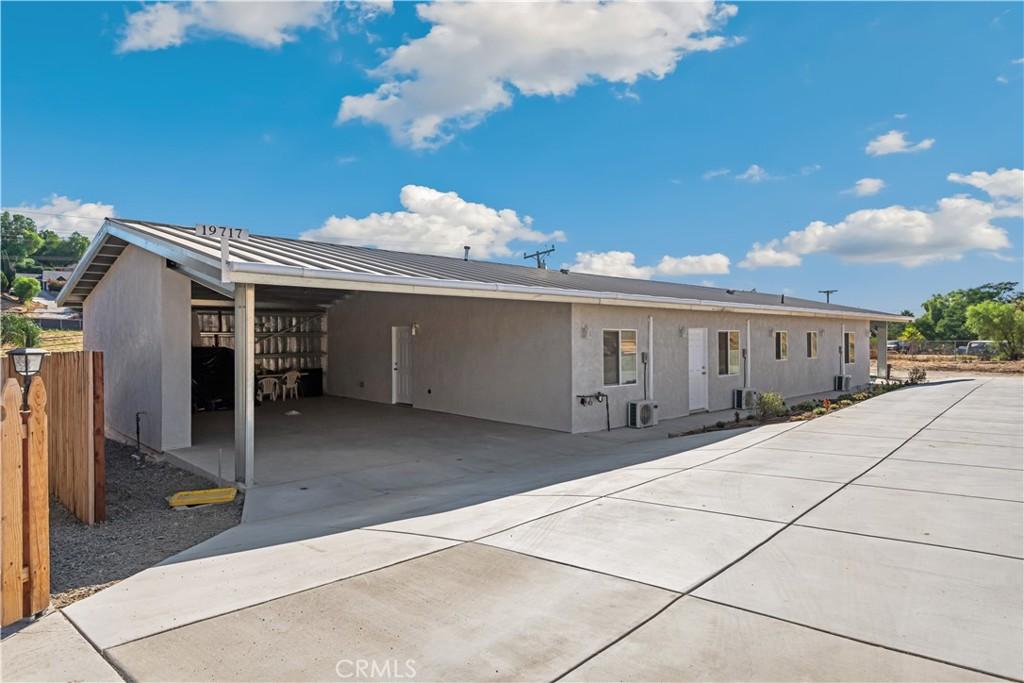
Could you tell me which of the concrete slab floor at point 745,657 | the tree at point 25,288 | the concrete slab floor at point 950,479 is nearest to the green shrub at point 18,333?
the tree at point 25,288

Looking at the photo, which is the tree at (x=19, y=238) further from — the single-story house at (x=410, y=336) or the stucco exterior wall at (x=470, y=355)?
the stucco exterior wall at (x=470, y=355)

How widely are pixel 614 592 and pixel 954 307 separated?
7111 cm

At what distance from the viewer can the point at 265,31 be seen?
34.7 ft

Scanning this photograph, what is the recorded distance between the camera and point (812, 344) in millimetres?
18500

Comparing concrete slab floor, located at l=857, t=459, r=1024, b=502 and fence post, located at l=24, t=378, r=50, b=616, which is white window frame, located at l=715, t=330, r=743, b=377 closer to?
concrete slab floor, located at l=857, t=459, r=1024, b=502

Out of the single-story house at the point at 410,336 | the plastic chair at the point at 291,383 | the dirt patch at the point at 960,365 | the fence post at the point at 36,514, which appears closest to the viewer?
the fence post at the point at 36,514

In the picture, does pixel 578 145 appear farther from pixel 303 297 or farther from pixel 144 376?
pixel 144 376

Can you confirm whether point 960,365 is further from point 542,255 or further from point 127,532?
point 127,532

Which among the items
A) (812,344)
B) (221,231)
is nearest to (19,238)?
(221,231)

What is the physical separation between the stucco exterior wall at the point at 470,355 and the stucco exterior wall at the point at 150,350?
218 inches

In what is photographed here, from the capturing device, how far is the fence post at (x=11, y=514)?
11.1 feet

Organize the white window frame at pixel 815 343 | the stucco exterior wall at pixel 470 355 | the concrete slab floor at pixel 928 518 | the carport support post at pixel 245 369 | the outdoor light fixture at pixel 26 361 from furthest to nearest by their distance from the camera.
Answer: the white window frame at pixel 815 343
the stucco exterior wall at pixel 470 355
the carport support post at pixel 245 369
the outdoor light fixture at pixel 26 361
the concrete slab floor at pixel 928 518

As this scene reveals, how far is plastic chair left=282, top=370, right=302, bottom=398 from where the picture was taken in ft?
54.5

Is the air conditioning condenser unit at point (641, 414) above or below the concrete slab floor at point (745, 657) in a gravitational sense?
above
